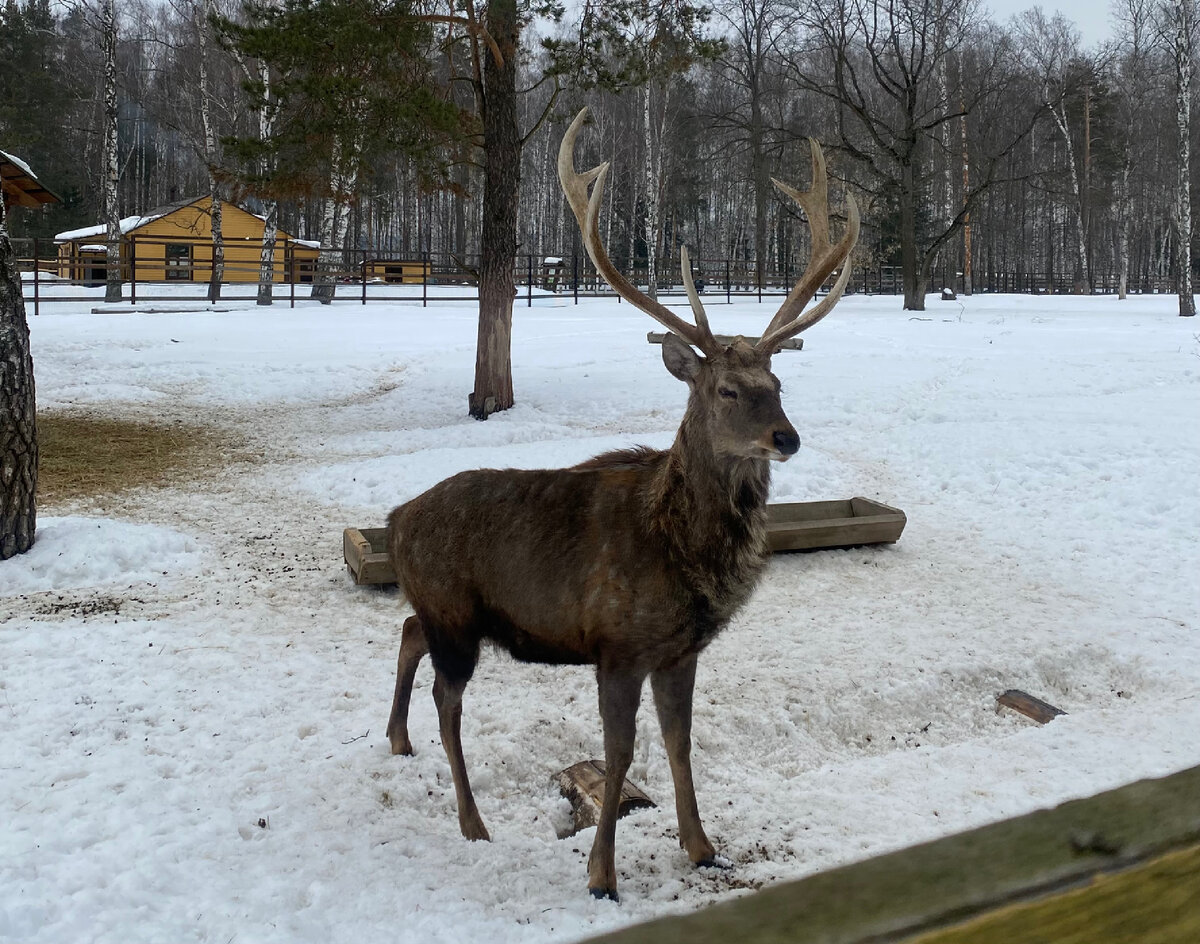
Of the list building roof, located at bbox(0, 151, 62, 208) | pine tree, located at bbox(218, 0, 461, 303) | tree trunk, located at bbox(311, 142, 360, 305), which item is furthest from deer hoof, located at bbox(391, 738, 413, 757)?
building roof, located at bbox(0, 151, 62, 208)

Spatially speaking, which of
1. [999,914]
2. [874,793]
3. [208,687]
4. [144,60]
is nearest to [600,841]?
[874,793]

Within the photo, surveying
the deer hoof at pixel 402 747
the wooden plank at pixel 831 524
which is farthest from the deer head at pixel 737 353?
the wooden plank at pixel 831 524

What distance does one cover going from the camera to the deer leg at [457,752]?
3.74 m

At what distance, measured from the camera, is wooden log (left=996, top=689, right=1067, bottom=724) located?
500 cm

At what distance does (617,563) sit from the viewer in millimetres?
3578

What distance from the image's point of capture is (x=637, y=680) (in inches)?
137

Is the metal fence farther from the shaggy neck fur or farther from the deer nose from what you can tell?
the deer nose

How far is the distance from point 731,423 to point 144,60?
5376cm

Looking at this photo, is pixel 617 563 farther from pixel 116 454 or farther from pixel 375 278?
pixel 375 278

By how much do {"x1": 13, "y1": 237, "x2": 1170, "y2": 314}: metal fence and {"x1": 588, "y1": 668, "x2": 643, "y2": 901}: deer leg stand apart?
77.9 ft

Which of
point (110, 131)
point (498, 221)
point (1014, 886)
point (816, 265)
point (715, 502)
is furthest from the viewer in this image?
point (110, 131)

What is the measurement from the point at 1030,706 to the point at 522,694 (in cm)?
245

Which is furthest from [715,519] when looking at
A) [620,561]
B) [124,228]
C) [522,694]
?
[124,228]

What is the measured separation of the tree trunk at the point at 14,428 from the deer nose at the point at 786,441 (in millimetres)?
5045
